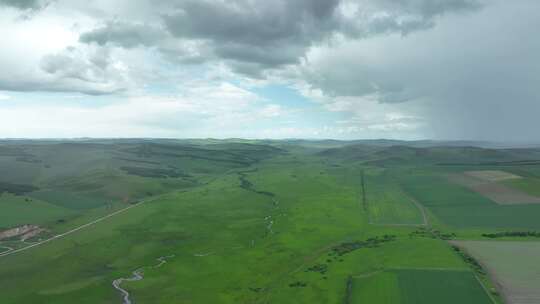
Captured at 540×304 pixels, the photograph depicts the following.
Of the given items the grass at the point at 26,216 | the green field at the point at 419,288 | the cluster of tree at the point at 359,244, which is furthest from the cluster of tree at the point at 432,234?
the grass at the point at 26,216

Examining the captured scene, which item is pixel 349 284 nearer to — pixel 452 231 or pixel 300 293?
pixel 300 293

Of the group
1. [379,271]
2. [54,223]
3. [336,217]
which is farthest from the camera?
[336,217]

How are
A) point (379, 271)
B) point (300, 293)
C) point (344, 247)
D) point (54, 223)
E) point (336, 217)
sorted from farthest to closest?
point (336, 217), point (54, 223), point (344, 247), point (379, 271), point (300, 293)

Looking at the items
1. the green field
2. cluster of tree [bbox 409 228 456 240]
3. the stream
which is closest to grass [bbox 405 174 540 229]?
cluster of tree [bbox 409 228 456 240]

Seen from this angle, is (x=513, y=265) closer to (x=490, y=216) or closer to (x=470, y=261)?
(x=470, y=261)

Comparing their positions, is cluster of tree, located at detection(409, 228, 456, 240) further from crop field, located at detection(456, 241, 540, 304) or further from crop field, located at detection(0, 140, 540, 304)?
crop field, located at detection(456, 241, 540, 304)

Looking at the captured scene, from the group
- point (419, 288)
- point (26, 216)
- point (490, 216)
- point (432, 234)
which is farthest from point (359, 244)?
point (26, 216)

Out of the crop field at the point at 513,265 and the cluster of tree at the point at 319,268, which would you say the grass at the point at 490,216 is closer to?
the crop field at the point at 513,265

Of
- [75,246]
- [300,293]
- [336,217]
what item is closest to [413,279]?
[300,293]

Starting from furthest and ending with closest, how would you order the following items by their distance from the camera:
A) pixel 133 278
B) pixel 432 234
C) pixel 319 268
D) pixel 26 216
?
pixel 26 216
pixel 432 234
pixel 319 268
pixel 133 278
